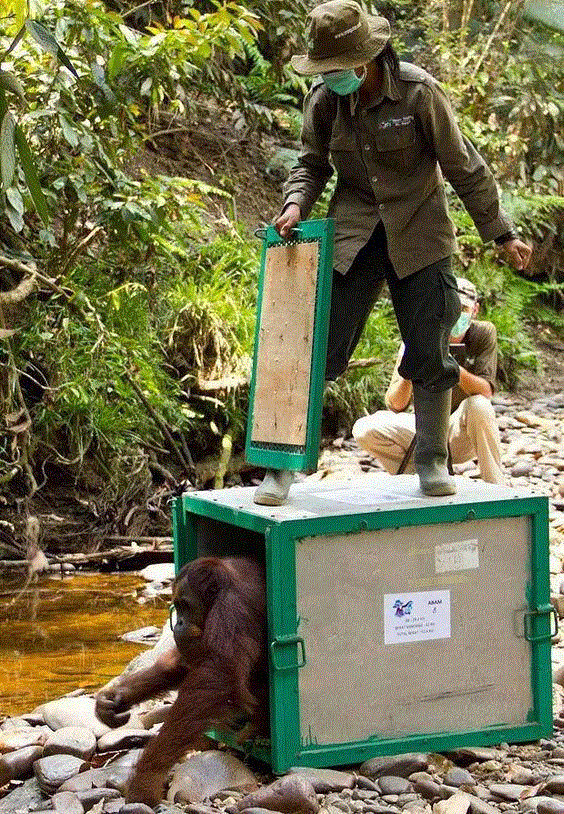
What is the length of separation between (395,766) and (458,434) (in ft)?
10.3

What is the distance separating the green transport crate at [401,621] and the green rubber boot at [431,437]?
10cm

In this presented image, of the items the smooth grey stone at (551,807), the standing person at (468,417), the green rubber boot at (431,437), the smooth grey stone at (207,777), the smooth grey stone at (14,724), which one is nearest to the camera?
the smooth grey stone at (551,807)

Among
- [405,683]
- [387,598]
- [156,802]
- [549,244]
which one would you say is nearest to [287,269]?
[387,598]

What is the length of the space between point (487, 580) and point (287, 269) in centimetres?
111

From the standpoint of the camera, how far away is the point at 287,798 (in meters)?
3.05

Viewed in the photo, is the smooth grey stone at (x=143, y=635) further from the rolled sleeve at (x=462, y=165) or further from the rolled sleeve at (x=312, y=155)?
the rolled sleeve at (x=462, y=165)

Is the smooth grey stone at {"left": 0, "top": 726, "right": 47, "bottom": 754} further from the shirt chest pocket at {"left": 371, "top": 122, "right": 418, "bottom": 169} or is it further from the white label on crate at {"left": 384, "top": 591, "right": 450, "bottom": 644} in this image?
the shirt chest pocket at {"left": 371, "top": 122, "right": 418, "bottom": 169}

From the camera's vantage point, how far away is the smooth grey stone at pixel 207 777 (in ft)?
10.7

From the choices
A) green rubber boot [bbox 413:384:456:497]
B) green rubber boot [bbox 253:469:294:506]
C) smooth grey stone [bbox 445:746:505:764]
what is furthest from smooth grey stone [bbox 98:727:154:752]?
green rubber boot [bbox 413:384:456:497]

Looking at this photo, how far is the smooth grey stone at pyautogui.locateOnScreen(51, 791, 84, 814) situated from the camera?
10.3 feet

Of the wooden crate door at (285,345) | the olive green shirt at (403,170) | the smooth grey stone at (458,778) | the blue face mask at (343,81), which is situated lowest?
the smooth grey stone at (458,778)

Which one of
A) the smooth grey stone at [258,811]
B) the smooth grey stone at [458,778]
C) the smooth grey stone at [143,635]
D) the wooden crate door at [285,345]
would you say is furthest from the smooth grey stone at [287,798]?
the smooth grey stone at [143,635]

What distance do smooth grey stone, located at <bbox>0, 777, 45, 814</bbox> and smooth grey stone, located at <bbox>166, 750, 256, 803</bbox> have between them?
386 millimetres

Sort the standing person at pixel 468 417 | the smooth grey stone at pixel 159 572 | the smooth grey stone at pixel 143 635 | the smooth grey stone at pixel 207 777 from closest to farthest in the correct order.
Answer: the smooth grey stone at pixel 207 777
the smooth grey stone at pixel 143 635
the standing person at pixel 468 417
the smooth grey stone at pixel 159 572
